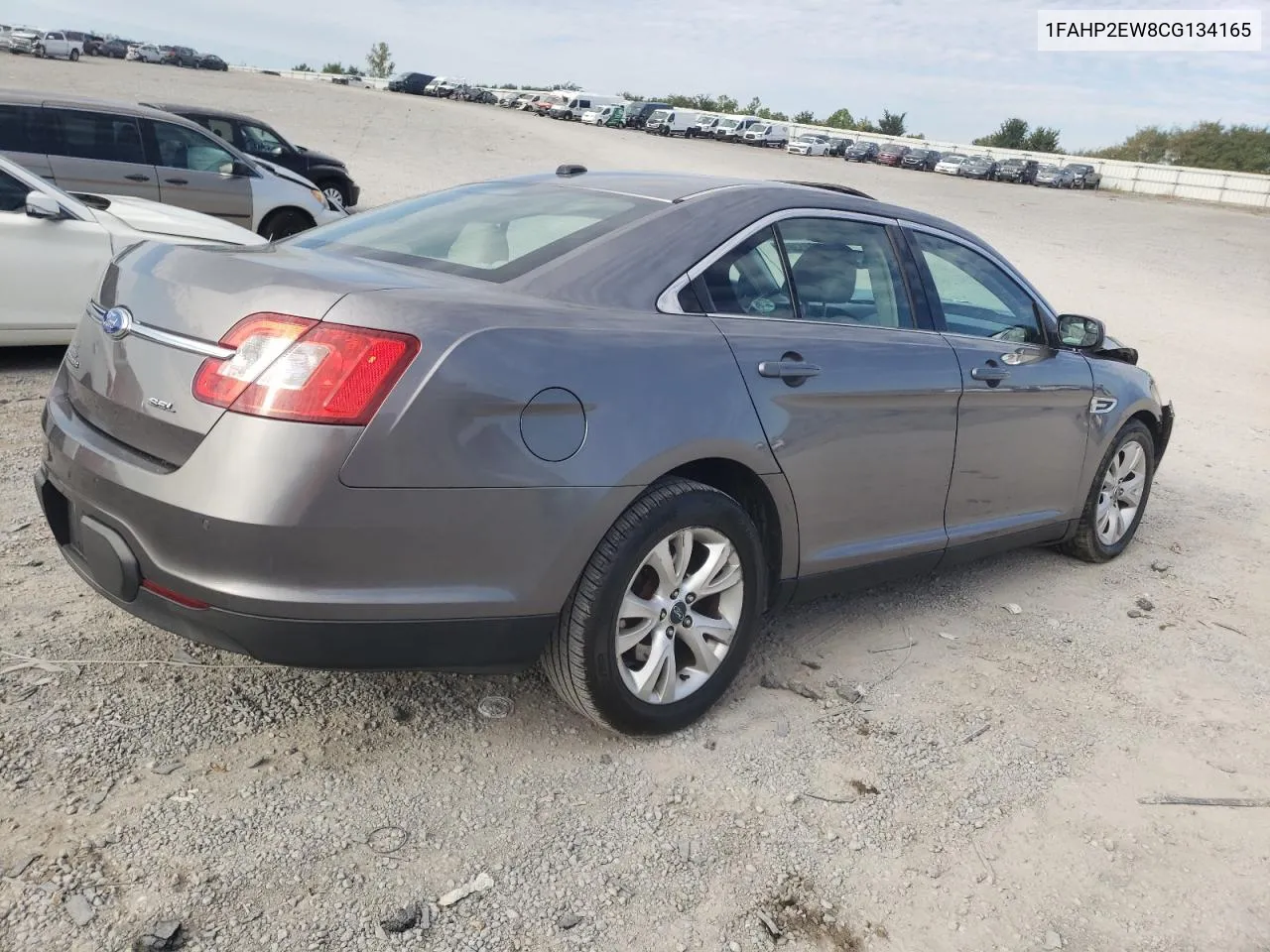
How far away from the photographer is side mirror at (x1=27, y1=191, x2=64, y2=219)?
6.55 metres

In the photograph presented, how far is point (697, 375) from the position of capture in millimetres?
3105

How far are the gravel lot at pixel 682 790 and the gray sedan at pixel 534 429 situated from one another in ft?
1.11

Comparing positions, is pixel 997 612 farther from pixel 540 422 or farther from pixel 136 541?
pixel 136 541

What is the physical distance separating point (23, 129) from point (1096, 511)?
940cm

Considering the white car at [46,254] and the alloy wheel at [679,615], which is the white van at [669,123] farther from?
the alloy wheel at [679,615]

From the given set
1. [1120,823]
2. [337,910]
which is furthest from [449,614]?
[1120,823]

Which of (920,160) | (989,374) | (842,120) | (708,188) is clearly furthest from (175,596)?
(842,120)

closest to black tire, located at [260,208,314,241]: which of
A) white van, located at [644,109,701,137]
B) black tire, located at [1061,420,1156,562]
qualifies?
black tire, located at [1061,420,1156,562]

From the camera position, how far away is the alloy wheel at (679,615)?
308cm

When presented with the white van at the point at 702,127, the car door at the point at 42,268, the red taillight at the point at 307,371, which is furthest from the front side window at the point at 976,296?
the white van at the point at 702,127

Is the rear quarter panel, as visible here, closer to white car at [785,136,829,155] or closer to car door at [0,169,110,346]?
car door at [0,169,110,346]

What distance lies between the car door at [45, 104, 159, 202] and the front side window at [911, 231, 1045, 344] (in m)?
8.37

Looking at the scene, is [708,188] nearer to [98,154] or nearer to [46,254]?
[46,254]

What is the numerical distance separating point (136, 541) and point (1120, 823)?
2.74 m
